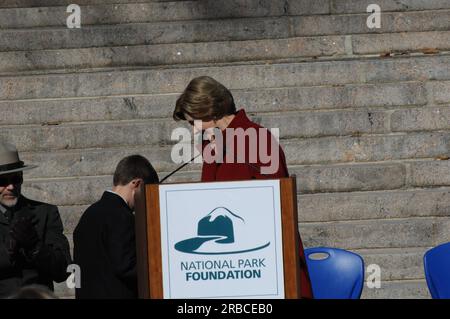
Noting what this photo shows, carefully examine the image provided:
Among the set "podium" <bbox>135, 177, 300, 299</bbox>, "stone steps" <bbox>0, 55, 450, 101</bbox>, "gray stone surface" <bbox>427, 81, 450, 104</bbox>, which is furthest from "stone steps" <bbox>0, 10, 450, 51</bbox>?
"podium" <bbox>135, 177, 300, 299</bbox>

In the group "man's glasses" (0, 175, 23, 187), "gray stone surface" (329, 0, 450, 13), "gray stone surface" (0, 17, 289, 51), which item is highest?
"gray stone surface" (329, 0, 450, 13)

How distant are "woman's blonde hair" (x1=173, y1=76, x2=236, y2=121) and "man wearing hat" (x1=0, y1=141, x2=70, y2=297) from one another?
101cm

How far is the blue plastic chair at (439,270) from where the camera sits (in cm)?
589


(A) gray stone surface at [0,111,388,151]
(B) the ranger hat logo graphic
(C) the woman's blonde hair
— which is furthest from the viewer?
(A) gray stone surface at [0,111,388,151]

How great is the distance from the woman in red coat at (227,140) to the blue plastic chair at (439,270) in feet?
4.42

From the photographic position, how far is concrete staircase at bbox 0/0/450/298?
7.88 metres

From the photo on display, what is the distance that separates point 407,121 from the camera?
27.6ft

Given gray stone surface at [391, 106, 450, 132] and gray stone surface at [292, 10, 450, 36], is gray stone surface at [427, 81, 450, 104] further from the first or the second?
gray stone surface at [292, 10, 450, 36]

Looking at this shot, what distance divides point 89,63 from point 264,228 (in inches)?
202

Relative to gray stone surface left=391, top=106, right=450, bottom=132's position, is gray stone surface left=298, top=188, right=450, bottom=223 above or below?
below

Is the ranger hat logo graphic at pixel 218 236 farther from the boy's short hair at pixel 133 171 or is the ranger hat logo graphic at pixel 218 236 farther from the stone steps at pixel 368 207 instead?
the stone steps at pixel 368 207

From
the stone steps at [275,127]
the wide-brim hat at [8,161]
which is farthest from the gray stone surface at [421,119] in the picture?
the wide-brim hat at [8,161]
